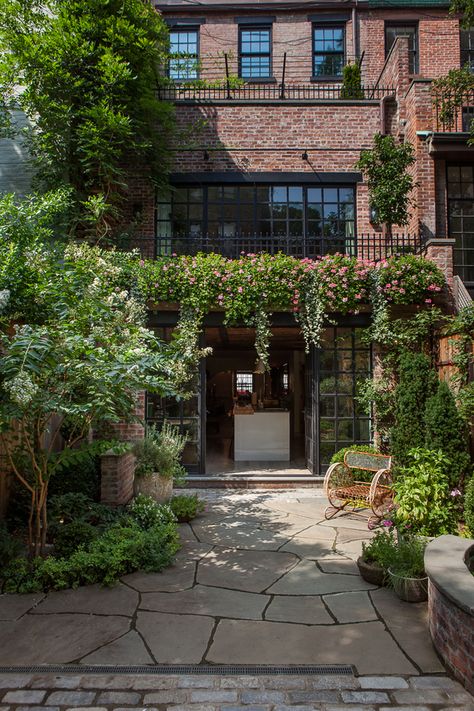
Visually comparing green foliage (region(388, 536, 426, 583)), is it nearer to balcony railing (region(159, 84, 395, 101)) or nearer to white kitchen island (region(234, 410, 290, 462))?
white kitchen island (region(234, 410, 290, 462))

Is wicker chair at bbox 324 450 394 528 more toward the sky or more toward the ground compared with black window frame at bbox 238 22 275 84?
more toward the ground

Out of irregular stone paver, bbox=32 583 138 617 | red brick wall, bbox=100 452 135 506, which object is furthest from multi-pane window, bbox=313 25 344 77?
irregular stone paver, bbox=32 583 138 617

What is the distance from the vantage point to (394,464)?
306 inches

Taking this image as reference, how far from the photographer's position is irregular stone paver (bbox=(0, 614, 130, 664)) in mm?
3506

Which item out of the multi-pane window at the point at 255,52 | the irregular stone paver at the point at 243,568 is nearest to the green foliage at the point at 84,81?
the multi-pane window at the point at 255,52

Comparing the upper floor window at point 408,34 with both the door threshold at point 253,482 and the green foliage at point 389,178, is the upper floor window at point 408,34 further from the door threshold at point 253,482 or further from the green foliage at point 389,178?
the door threshold at point 253,482

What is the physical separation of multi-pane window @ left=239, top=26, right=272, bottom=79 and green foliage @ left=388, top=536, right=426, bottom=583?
42.0 ft

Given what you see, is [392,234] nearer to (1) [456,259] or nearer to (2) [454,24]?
(1) [456,259]

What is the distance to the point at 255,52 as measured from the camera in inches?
547

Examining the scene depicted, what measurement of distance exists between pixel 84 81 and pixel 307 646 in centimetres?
972

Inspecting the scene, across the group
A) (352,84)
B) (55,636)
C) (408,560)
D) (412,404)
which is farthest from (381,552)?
(352,84)

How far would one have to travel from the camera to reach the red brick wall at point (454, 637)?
3072 millimetres

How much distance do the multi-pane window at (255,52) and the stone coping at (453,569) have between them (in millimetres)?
13039

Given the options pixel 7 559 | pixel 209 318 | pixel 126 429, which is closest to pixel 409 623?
pixel 7 559
